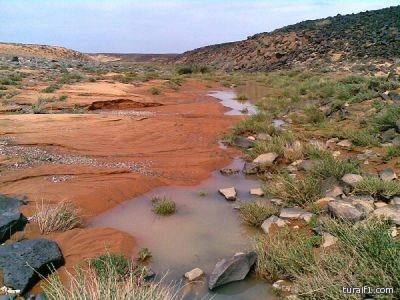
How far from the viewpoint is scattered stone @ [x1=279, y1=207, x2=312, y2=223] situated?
5.89 m

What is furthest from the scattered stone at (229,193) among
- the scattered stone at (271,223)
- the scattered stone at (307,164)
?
the scattered stone at (307,164)

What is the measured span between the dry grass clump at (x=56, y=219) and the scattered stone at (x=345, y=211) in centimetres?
377

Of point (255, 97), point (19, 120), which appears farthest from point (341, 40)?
point (19, 120)

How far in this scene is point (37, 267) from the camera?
434cm

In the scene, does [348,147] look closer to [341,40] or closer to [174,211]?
[174,211]

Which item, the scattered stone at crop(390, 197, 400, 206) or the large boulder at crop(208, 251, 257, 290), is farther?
the scattered stone at crop(390, 197, 400, 206)

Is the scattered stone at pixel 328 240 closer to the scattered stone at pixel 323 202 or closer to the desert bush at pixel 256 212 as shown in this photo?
the scattered stone at pixel 323 202

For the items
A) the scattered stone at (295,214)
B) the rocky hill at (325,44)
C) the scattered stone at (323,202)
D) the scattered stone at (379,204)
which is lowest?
the scattered stone at (295,214)

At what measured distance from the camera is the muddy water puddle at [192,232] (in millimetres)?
4531

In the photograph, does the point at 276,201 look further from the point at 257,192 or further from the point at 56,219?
the point at 56,219

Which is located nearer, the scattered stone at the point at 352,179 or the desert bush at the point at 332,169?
the scattered stone at the point at 352,179

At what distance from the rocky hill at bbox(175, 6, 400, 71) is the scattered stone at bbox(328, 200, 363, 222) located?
28.9 metres

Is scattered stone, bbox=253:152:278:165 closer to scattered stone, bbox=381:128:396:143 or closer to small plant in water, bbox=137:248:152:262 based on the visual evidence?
scattered stone, bbox=381:128:396:143

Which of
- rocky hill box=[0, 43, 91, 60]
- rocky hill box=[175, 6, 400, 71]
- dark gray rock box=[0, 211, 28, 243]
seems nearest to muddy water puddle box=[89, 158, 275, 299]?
dark gray rock box=[0, 211, 28, 243]
